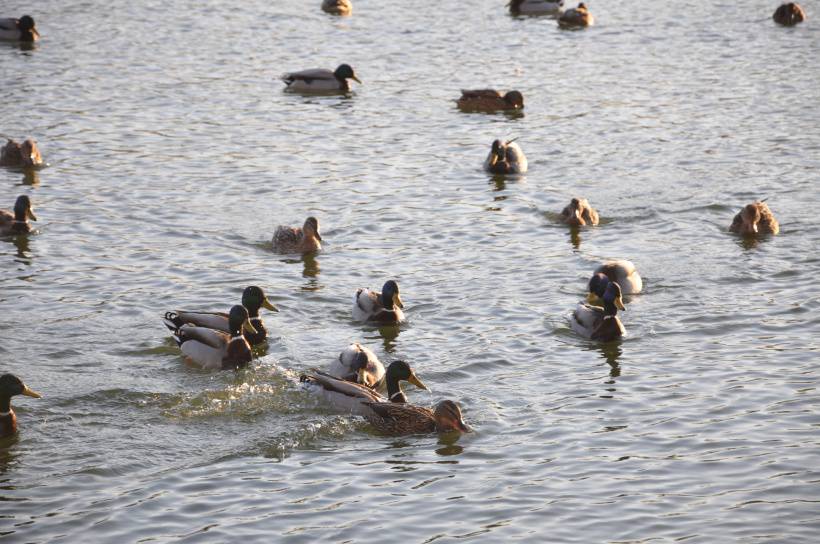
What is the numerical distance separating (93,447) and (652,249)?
29.5ft

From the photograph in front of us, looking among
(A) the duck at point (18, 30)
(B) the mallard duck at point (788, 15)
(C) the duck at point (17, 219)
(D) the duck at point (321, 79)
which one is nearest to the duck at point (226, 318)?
(C) the duck at point (17, 219)

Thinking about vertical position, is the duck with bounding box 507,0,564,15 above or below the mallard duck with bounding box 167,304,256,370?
above

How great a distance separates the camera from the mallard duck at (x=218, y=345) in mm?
15070

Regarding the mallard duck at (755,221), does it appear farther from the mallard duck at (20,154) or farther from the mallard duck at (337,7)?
the mallard duck at (337,7)

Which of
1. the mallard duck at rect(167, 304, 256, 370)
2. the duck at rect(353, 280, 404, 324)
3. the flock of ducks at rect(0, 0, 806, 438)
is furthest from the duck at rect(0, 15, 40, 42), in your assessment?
the mallard duck at rect(167, 304, 256, 370)

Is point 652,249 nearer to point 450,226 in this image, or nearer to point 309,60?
point 450,226

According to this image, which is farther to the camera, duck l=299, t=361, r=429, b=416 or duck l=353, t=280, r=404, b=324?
duck l=353, t=280, r=404, b=324

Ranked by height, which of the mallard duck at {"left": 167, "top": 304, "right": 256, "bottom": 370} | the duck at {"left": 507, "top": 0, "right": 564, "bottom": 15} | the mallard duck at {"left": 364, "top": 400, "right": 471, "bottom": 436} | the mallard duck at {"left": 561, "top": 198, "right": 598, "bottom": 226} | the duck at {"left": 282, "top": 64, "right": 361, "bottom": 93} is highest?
the duck at {"left": 507, "top": 0, "right": 564, "bottom": 15}

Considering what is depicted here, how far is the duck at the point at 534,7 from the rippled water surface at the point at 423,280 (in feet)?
10.0

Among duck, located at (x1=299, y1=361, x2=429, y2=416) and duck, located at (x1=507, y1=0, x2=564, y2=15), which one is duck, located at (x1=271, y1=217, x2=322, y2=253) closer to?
duck, located at (x1=299, y1=361, x2=429, y2=416)

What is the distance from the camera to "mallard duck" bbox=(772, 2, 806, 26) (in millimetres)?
33062

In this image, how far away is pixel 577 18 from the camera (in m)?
33.8

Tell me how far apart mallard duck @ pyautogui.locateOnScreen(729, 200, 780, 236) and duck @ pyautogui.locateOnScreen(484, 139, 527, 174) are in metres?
4.50

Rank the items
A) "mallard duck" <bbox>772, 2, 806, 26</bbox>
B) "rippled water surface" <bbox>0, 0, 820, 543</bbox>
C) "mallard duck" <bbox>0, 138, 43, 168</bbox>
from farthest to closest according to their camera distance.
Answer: "mallard duck" <bbox>772, 2, 806, 26</bbox>
"mallard duck" <bbox>0, 138, 43, 168</bbox>
"rippled water surface" <bbox>0, 0, 820, 543</bbox>
